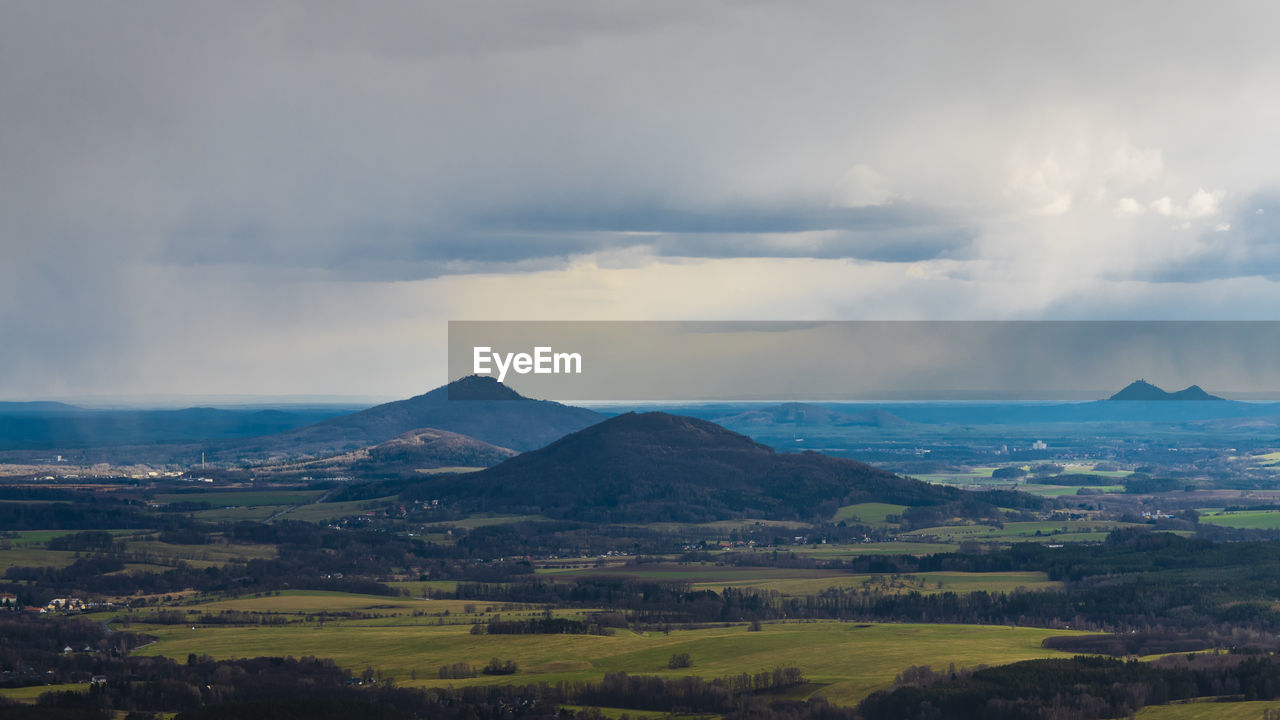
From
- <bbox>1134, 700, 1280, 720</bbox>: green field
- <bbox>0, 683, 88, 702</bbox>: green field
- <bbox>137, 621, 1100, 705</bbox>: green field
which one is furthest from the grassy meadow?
<bbox>1134, 700, 1280, 720</bbox>: green field

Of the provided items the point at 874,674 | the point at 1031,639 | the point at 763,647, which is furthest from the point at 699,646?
the point at 1031,639

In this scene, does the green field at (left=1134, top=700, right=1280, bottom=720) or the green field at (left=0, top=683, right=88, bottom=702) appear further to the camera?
the green field at (left=0, top=683, right=88, bottom=702)

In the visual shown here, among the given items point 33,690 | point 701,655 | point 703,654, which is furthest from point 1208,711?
point 33,690

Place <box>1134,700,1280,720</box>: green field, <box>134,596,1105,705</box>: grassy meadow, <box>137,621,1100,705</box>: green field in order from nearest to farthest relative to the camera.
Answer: <box>1134,700,1280,720</box>: green field < <box>134,596,1105,705</box>: grassy meadow < <box>137,621,1100,705</box>: green field

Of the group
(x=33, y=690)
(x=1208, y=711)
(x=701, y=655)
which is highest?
(x=33, y=690)

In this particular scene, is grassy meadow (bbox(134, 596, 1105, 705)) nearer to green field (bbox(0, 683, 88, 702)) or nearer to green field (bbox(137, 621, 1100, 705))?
green field (bbox(137, 621, 1100, 705))

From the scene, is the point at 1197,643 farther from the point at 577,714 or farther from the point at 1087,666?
the point at 577,714

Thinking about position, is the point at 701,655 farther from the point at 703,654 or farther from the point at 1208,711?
the point at 1208,711

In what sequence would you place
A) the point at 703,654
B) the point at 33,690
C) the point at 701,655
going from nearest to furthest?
the point at 33,690 < the point at 701,655 < the point at 703,654
